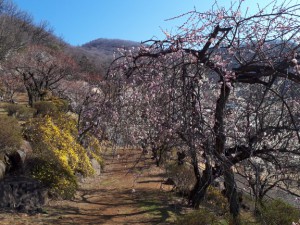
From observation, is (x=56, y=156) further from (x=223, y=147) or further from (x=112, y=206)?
(x=223, y=147)

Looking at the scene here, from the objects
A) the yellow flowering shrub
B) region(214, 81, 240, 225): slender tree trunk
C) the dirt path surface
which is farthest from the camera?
the yellow flowering shrub

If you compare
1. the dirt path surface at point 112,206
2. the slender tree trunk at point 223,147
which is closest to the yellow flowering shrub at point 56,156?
the dirt path surface at point 112,206

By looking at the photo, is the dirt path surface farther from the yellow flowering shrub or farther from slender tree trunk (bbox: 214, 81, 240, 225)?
slender tree trunk (bbox: 214, 81, 240, 225)

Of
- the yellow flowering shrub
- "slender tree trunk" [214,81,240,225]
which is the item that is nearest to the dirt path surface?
the yellow flowering shrub

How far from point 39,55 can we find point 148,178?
17507 millimetres

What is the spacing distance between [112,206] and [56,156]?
8.57 ft

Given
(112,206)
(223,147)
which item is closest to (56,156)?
(112,206)

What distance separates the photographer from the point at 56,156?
41.3 ft

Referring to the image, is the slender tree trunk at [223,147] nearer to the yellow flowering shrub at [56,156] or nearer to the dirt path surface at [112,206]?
the dirt path surface at [112,206]

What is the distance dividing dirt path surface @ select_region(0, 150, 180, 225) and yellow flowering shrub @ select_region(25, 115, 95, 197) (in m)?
0.58

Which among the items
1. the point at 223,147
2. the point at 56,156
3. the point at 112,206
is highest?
the point at 223,147

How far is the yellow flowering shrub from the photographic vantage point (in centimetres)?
1181

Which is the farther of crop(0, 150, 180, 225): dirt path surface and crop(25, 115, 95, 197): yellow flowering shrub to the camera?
crop(25, 115, 95, 197): yellow flowering shrub

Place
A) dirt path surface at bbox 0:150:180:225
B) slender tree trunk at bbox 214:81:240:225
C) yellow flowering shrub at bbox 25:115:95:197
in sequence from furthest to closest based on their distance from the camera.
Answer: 1. yellow flowering shrub at bbox 25:115:95:197
2. dirt path surface at bbox 0:150:180:225
3. slender tree trunk at bbox 214:81:240:225
